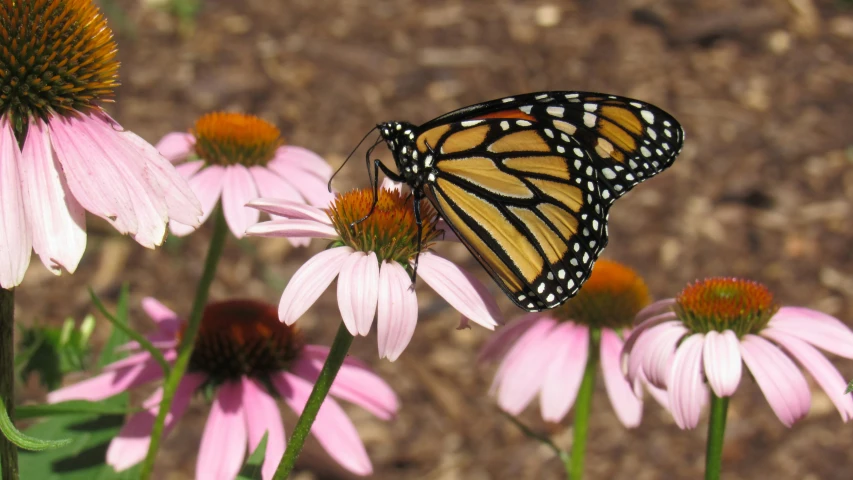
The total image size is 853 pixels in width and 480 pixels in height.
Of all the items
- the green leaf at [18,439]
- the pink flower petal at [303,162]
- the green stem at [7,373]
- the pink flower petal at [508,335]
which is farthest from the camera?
the pink flower petal at [508,335]

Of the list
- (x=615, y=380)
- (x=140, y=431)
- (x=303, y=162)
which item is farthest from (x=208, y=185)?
(x=615, y=380)

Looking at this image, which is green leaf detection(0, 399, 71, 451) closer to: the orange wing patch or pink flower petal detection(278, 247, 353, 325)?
pink flower petal detection(278, 247, 353, 325)

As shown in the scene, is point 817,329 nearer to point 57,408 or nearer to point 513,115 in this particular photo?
point 513,115

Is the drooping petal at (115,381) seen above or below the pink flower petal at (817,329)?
below

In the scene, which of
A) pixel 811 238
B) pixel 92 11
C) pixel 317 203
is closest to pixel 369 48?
pixel 811 238

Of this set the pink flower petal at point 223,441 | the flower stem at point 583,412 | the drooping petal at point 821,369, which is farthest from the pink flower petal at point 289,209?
the drooping petal at point 821,369

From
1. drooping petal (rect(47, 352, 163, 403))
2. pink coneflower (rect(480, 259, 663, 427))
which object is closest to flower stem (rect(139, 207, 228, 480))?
drooping petal (rect(47, 352, 163, 403))

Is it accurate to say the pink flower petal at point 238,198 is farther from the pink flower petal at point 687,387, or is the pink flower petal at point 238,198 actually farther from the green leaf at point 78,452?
the pink flower petal at point 687,387
